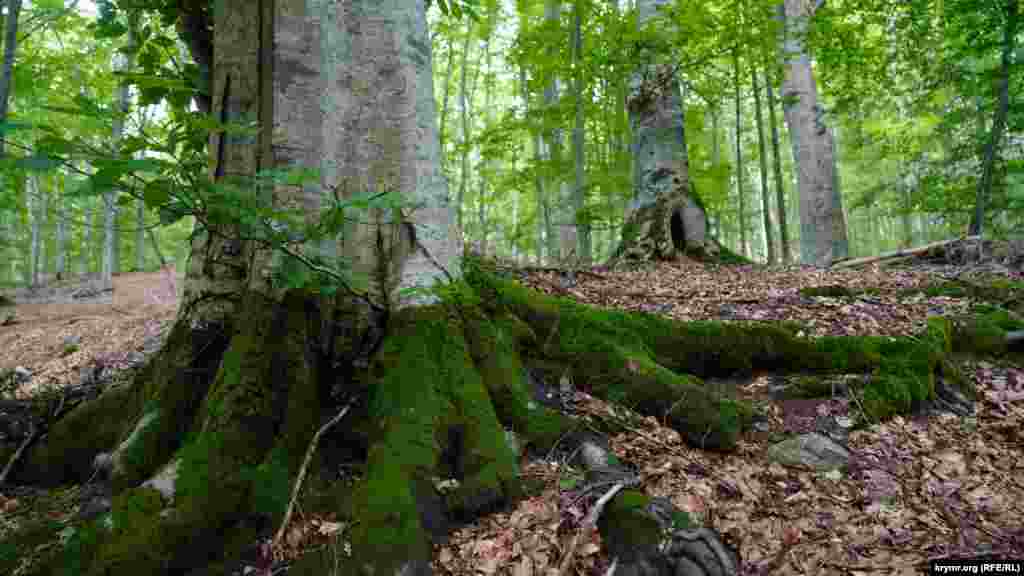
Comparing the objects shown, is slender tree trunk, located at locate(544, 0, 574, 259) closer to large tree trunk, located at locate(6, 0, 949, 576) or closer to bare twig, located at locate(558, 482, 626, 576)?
large tree trunk, located at locate(6, 0, 949, 576)

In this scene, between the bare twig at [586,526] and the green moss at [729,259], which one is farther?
the green moss at [729,259]

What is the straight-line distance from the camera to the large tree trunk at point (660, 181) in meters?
7.55

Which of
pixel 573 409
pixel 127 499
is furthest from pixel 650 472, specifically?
pixel 127 499

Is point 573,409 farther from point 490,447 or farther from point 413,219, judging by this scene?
point 413,219

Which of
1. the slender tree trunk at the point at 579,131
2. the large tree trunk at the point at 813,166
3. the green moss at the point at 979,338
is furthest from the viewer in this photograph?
the large tree trunk at the point at 813,166

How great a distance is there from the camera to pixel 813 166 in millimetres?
9297

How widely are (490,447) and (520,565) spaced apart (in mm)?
563

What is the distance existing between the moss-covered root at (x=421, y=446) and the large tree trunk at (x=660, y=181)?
5.35 meters

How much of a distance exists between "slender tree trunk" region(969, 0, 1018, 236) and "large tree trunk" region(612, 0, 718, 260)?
139 inches

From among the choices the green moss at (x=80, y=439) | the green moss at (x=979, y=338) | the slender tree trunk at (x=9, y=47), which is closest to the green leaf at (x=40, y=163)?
the green moss at (x=80, y=439)

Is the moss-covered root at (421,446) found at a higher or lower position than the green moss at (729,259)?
lower

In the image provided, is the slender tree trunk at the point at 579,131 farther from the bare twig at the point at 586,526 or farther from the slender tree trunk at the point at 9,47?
the slender tree trunk at the point at 9,47

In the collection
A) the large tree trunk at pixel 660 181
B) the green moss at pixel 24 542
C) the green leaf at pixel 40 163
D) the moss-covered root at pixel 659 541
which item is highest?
the large tree trunk at pixel 660 181

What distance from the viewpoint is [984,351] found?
3.87 meters
